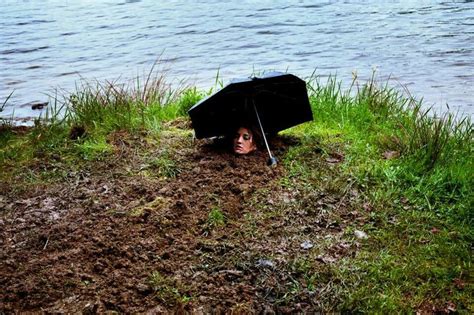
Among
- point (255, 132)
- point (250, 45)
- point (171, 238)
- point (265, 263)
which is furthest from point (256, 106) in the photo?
point (250, 45)

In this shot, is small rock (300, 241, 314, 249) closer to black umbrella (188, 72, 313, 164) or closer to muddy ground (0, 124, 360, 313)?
muddy ground (0, 124, 360, 313)

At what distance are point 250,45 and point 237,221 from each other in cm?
744

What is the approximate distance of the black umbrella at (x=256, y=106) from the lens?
3.64 m

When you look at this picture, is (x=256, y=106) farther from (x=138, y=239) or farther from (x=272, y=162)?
(x=138, y=239)

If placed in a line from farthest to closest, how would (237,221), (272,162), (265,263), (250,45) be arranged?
1. (250,45)
2. (272,162)
3. (237,221)
4. (265,263)

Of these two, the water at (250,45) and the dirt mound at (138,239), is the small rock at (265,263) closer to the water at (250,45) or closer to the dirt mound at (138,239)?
the dirt mound at (138,239)

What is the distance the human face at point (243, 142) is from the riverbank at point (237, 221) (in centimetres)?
10

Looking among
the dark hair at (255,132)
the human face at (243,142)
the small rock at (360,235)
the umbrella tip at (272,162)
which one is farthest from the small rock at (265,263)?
the dark hair at (255,132)

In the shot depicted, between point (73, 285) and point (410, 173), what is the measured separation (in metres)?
2.02

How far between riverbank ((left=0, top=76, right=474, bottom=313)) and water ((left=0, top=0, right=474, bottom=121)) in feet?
9.17

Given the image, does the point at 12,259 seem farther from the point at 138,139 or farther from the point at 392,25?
the point at 392,25

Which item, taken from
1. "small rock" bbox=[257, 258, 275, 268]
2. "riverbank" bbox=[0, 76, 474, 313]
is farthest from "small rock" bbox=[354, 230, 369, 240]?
"small rock" bbox=[257, 258, 275, 268]

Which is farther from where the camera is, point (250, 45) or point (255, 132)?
point (250, 45)

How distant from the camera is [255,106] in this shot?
3.73 metres
